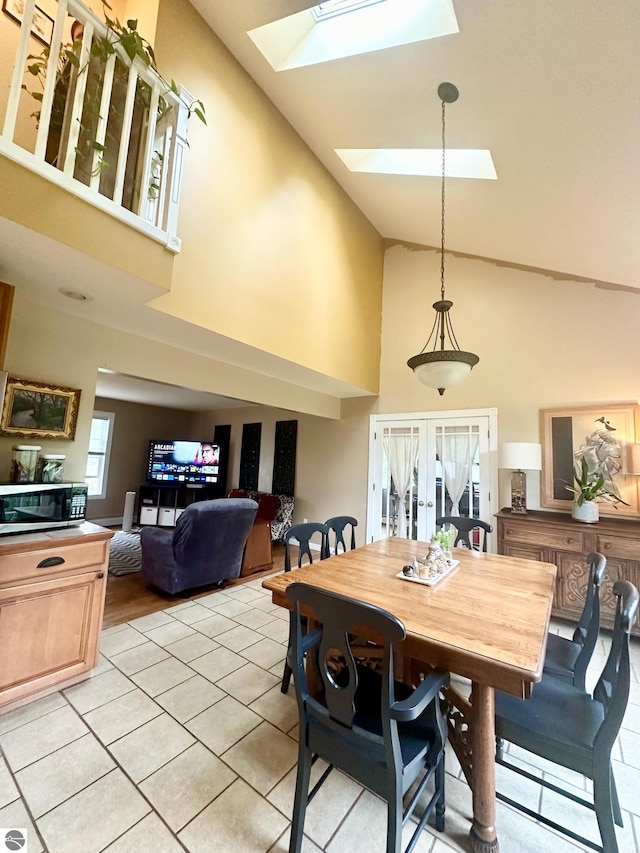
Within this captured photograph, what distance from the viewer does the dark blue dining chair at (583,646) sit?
1751 millimetres

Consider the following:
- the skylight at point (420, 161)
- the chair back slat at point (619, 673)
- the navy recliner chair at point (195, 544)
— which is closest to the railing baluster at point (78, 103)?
the skylight at point (420, 161)

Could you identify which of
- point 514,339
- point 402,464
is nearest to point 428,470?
point 402,464

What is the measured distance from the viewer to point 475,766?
4.55ft

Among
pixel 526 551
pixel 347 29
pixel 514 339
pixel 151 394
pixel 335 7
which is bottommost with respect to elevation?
pixel 526 551

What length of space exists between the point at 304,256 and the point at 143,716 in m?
3.95

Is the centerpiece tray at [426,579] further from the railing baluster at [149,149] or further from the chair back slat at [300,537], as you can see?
the railing baluster at [149,149]

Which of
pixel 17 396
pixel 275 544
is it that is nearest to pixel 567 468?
pixel 275 544

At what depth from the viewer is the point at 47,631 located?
2113 mm

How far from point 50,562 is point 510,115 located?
4.14 metres

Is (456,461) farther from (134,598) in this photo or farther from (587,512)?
(134,598)

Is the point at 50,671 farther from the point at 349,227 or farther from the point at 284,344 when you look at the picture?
the point at 349,227

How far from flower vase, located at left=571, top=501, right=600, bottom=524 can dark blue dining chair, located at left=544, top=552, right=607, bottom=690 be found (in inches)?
64.9

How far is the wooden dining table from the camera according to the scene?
1286mm

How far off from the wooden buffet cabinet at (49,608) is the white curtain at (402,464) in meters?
3.64
